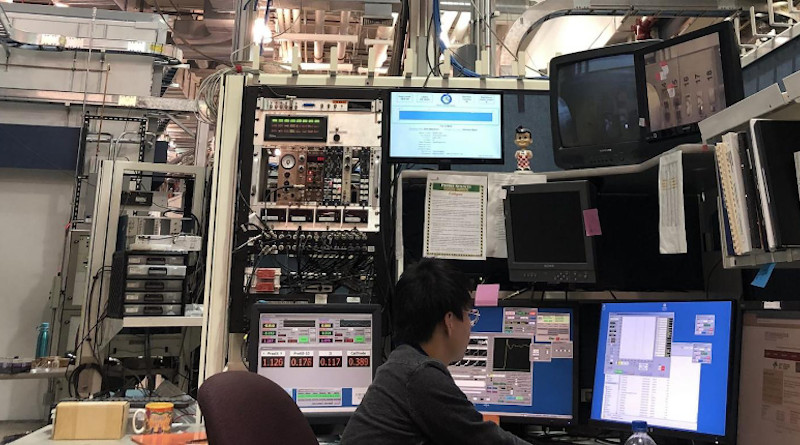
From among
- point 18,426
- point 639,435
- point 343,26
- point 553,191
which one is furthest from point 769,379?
point 18,426

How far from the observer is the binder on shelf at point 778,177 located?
1.21 meters

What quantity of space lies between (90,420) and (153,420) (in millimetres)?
188

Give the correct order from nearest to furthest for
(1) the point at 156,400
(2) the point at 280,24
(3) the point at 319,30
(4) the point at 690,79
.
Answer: (4) the point at 690,79 → (1) the point at 156,400 → (3) the point at 319,30 → (2) the point at 280,24

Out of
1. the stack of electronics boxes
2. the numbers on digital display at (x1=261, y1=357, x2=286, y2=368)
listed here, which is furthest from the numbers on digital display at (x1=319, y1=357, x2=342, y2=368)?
the stack of electronics boxes

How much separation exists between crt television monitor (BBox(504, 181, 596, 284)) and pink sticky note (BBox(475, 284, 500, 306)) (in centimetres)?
8

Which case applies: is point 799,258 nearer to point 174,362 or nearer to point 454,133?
point 454,133

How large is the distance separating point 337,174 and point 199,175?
76.3 inches

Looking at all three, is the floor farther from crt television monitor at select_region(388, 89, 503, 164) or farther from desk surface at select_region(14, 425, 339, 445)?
crt television monitor at select_region(388, 89, 503, 164)

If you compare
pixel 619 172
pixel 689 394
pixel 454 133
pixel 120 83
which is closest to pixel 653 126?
pixel 619 172

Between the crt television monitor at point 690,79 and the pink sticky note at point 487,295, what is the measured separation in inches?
26.9

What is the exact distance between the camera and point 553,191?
1837mm

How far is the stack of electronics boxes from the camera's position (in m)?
3.09

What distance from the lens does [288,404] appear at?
46.4 inches

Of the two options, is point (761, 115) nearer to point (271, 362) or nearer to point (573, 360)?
point (573, 360)
